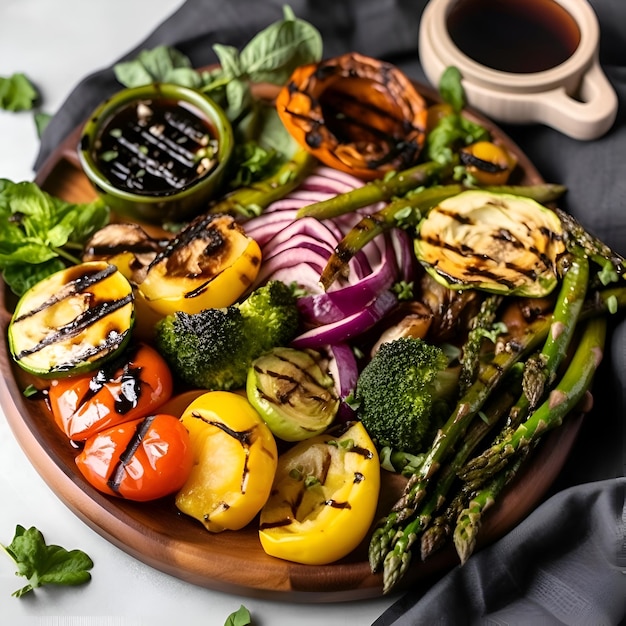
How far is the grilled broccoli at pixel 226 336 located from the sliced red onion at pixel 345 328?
0.07 meters

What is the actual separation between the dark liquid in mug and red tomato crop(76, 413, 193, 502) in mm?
2347

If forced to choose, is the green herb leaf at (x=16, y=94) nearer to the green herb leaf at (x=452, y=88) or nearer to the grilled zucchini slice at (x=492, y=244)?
the green herb leaf at (x=452, y=88)

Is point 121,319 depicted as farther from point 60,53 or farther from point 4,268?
point 60,53

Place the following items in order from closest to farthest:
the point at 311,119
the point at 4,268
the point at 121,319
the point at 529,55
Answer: the point at 121,319 < the point at 4,268 < the point at 311,119 < the point at 529,55

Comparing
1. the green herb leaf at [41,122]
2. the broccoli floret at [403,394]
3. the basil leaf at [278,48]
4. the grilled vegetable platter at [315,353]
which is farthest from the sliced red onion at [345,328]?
the green herb leaf at [41,122]

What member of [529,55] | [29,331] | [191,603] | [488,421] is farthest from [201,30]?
[191,603]

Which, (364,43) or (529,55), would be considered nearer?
(529,55)

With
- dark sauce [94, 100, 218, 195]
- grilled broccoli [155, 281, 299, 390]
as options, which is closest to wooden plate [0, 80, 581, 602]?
grilled broccoli [155, 281, 299, 390]

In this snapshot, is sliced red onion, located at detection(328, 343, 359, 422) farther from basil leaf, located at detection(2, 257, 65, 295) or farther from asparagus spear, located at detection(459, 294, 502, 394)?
basil leaf, located at detection(2, 257, 65, 295)

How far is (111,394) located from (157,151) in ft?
3.88

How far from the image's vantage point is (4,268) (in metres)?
3.68

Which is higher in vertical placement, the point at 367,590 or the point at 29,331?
the point at 29,331

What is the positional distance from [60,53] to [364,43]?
5.21 ft

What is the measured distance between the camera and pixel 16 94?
4.59m
